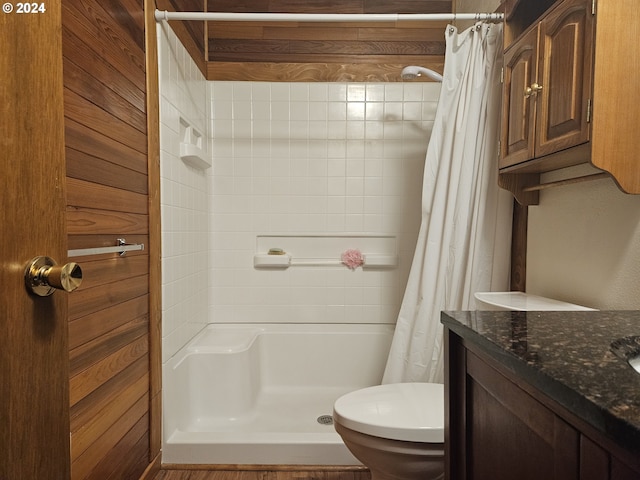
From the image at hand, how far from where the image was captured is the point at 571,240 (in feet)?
4.21

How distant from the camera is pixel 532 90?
1.17 meters

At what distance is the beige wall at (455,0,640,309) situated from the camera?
1.04 metres

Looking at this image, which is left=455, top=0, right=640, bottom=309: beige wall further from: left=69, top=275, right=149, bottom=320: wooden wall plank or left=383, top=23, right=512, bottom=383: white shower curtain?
left=69, top=275, right=149, bottom=320: wooden wall plank

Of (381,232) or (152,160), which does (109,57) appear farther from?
(381,232)

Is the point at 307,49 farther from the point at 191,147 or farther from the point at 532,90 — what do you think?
the point at 532,90

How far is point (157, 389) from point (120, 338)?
39cm

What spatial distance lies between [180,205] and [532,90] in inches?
58.3

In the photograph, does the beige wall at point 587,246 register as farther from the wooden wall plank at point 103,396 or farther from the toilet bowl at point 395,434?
the wooden wall plank at point 103,396

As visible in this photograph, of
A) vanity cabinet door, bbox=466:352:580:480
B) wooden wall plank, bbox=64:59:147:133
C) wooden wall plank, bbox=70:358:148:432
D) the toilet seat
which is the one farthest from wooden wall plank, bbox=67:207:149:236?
vanity cabinet door, bbox=466:352:580:480

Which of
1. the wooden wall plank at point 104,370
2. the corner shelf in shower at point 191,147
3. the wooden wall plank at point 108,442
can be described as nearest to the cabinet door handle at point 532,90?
the corner shelf in shower at point 191,147

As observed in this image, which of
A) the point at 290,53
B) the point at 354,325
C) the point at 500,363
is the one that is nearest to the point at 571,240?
the point at 500,363

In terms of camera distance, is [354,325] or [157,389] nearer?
[157,389]

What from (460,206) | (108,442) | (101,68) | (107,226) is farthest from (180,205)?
(460,206)

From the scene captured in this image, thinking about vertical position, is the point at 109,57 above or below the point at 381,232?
above
